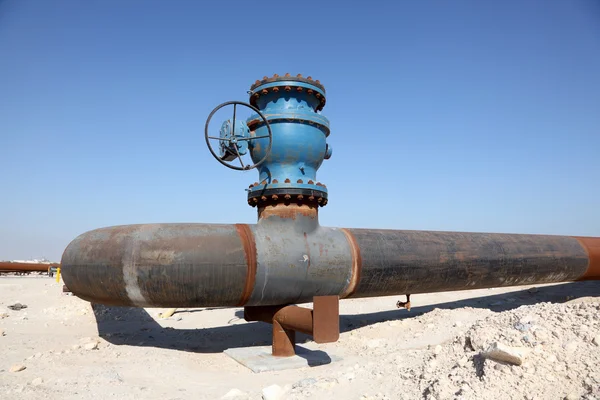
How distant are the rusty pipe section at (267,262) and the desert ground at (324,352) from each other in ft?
2.33

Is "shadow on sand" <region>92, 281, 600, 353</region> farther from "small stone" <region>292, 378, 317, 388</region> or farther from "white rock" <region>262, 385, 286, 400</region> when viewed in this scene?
"white rock" <region>262, 385, 286, 400</region>

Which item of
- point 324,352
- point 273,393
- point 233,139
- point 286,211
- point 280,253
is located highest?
point 233,139

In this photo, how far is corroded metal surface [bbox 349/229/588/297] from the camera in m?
5.65

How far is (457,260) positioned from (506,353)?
319 centimetres

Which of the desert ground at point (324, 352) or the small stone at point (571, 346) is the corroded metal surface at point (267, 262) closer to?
the desert ground at point (324, 352)

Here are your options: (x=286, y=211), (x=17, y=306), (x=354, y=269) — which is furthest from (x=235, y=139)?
(x=17, y=306)

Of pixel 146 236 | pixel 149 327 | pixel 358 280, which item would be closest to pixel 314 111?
pixel 358 280

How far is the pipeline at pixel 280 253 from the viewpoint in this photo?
452 cm

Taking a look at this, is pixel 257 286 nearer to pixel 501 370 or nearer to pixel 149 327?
pixel 501 370

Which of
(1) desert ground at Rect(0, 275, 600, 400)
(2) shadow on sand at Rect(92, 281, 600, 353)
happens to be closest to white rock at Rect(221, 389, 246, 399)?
(1) desert ground at Rect(0, 275, 600, 400)

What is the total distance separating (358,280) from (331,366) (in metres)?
1.11

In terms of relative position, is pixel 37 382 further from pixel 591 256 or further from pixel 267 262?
pixel 591 256

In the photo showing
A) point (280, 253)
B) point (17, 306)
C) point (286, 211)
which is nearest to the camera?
point (280, 253)

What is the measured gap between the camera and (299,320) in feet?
15.5
